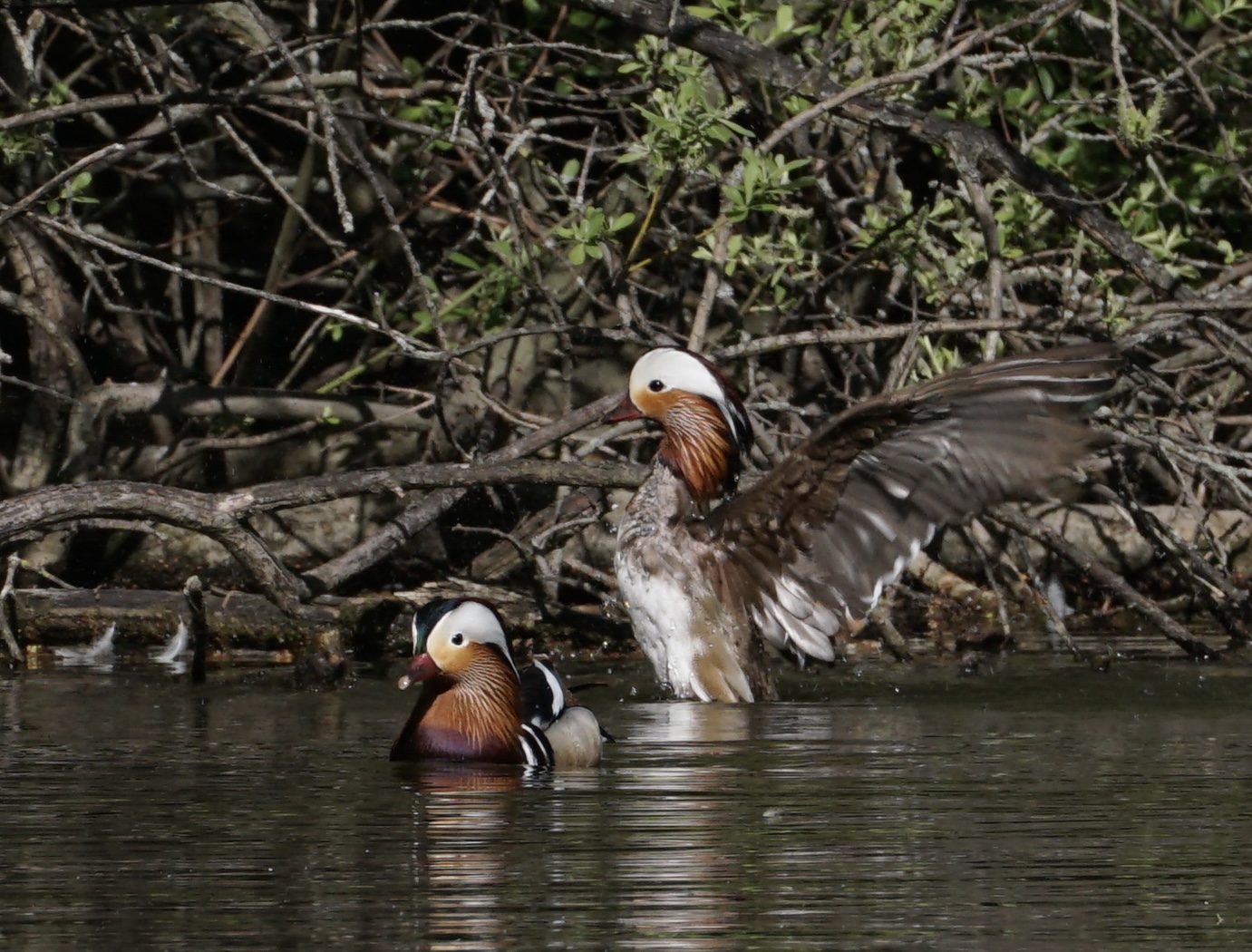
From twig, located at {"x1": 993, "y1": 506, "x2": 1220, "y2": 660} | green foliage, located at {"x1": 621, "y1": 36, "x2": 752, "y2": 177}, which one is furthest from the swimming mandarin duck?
twig, located at {"x1": 993, "y1": 506, "x2": 1220, "y2": 660}

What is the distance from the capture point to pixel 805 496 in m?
6.07

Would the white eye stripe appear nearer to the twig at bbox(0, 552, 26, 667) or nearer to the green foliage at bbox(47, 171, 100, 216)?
the green foliage at bbox(47, 171, 100, 216)

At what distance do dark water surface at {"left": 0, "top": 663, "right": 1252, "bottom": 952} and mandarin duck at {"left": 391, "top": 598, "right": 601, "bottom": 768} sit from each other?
0.40 feet

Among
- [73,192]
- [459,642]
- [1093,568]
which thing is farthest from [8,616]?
[1093,568]

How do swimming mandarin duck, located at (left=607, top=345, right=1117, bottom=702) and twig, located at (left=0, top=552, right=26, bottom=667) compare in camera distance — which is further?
twig, located at (left=0, top=552, right=26, bottom=667)

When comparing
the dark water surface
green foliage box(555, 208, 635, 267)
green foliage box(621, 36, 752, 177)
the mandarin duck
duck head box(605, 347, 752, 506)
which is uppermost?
green foliage box(621, 36, 752, 177)

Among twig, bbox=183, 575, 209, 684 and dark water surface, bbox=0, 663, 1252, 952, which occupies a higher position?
twig, bbox=183, 575, 209, 684

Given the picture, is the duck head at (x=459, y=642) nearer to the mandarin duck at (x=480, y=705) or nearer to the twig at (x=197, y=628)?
the mandarin duck at (x=480, y=705)

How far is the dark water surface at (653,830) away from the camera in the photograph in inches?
130

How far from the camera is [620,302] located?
24.5 feet

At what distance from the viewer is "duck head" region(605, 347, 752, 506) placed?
6.68 m

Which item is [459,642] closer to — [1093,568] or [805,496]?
[805,496]

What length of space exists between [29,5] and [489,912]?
306 cm

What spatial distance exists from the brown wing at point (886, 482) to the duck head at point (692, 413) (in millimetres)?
351
